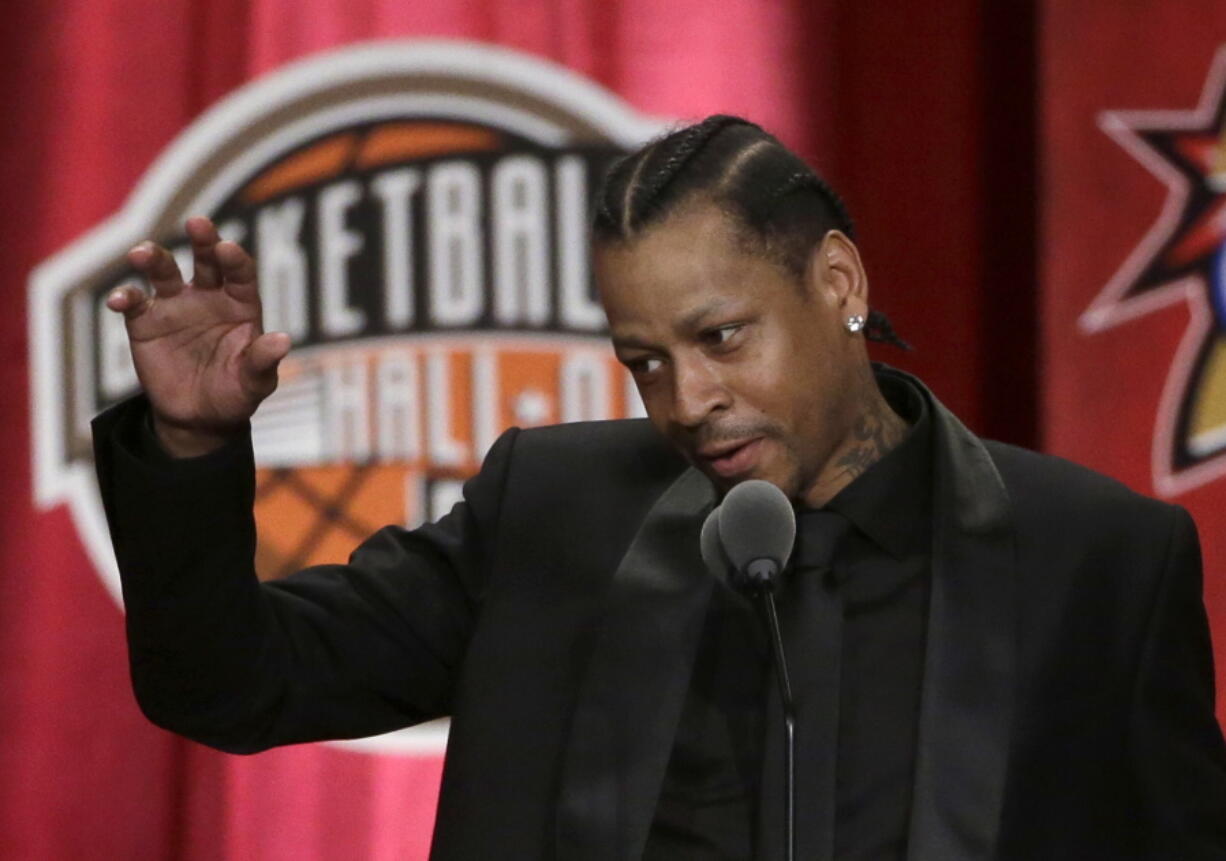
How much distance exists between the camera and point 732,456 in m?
1.32

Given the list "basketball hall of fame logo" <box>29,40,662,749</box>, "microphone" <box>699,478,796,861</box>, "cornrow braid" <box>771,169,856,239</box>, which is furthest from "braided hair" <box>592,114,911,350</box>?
"basketball hall of fame logo" <box>29,40,662,749</box>

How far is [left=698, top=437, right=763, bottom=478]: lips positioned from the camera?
A: 131cm

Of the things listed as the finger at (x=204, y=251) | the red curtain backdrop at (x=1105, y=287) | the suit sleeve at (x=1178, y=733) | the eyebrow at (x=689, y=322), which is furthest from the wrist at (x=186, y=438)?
the red curtain backdrop at (x=1105, y=287)

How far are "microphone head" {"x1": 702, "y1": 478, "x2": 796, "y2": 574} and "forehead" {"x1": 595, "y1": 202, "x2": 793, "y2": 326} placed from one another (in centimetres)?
26

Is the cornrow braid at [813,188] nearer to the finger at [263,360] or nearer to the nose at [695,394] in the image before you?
the nose at [695,394]

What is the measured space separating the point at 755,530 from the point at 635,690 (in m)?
0.29

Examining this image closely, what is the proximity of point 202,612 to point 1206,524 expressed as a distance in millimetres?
1572

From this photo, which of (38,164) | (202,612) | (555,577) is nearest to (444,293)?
(38,164)

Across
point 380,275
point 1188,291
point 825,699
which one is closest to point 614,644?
point 825,699

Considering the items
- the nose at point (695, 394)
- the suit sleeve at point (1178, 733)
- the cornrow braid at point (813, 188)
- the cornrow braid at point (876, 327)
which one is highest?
the cornrow braid at point (813, 188)

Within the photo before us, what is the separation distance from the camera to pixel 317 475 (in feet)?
→ 7.79

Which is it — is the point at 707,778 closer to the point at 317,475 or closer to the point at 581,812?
the point at 581,812

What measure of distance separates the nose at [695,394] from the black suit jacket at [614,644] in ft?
0.48

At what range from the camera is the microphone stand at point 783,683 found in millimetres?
1000
